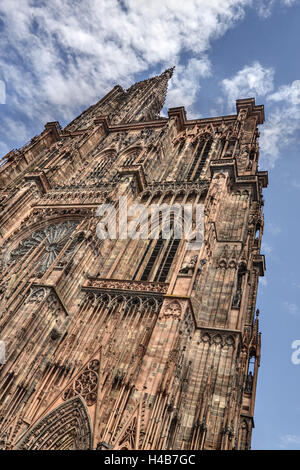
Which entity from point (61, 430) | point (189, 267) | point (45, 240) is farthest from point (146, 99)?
point (61, 430)

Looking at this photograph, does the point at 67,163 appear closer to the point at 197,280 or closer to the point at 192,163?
the point at 192,163

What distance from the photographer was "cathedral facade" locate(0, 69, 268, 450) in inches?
483

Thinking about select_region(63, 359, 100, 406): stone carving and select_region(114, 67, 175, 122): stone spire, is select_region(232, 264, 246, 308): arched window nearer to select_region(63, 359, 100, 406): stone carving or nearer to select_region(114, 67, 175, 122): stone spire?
select_region(63, 359, 100, 406): stone carving

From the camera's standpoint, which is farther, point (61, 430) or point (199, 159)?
point (199, 159)

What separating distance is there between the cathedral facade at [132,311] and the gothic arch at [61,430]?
0.10 ft

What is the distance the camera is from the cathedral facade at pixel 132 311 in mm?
12258

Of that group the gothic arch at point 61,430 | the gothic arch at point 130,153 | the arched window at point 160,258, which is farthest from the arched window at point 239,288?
the gothic arch at point 130,153

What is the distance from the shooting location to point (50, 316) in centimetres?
1520

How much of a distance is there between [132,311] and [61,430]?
4907mm

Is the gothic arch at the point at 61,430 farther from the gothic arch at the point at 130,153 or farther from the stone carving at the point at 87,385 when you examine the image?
the gothic arch at the point at 130,153

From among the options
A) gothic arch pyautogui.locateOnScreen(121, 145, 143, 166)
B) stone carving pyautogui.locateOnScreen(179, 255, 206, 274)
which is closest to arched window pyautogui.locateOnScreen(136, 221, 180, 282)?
stone carving pyautogui.locateOnScreen(179, 255, 206, 274)

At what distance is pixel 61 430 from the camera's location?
Result: 12578 millimetres

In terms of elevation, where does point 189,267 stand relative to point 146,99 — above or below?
below

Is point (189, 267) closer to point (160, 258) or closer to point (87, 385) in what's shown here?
point (160, 258)
